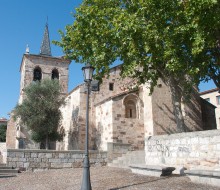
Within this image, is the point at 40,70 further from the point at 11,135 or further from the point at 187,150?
the point at 187,150

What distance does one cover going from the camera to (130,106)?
21.6m

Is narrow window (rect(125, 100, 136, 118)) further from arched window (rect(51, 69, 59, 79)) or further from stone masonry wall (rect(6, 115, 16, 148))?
arched window (rect(51, 69, 59, 79))

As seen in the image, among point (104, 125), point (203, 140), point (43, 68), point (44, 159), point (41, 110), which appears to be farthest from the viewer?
point (43, 68)

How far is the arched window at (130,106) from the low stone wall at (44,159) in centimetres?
597

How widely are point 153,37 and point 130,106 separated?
10.1 meters

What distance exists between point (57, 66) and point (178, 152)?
102 feet

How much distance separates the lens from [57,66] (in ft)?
129

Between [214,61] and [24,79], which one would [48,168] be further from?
[24,79]

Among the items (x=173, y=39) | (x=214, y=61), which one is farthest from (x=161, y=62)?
(x=214, y=61)

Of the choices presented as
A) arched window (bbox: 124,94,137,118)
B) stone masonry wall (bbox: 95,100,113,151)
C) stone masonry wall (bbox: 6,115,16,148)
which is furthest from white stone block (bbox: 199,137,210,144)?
stone masonry wall (bbox: 6,115,16,148)

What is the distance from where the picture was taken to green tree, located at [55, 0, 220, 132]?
1152 cm

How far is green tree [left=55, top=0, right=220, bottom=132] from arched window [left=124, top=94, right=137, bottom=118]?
21.6 ft

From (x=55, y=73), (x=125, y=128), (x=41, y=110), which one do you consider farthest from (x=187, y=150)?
(x=55, y=73)

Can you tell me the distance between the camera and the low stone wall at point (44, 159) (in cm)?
1458
